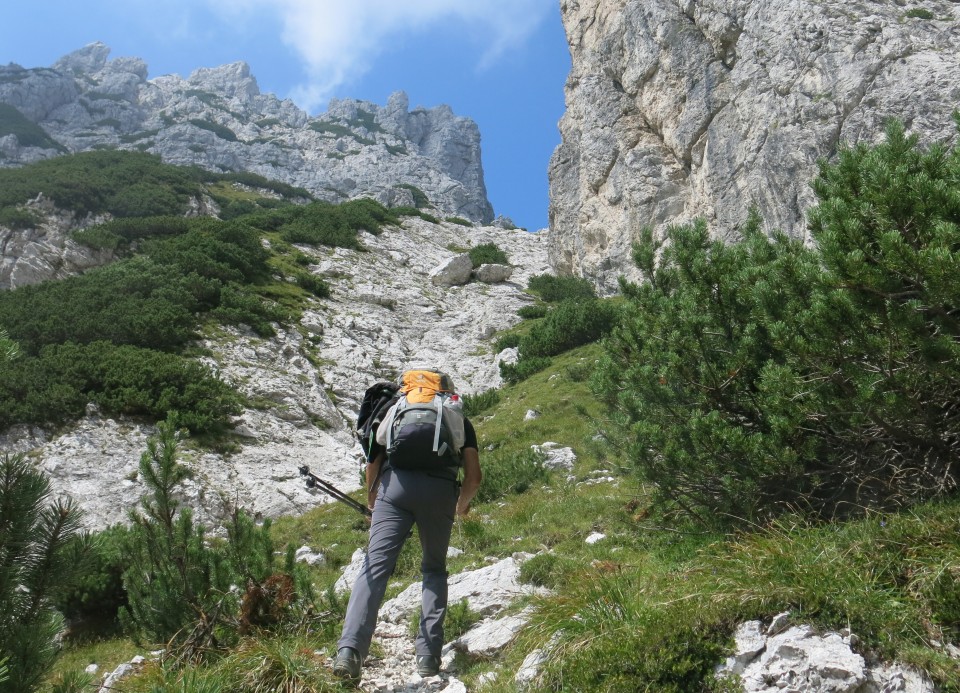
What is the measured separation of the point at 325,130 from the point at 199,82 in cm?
4498

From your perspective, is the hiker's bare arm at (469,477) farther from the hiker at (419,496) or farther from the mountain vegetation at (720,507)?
the mountain vegetation at (720,507)

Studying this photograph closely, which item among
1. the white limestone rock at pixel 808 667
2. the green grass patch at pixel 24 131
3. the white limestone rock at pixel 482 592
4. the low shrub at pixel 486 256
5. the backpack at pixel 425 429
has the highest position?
the green grass patch at pixel 24 131

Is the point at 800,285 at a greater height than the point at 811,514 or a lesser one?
greater

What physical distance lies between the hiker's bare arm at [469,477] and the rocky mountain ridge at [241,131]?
7045 centimetres

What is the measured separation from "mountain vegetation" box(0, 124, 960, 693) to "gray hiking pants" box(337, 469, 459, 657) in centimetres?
44

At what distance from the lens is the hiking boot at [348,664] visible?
366 cm

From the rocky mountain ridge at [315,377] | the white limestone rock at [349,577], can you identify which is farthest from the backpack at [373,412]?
the white limestone rock at [349,577]

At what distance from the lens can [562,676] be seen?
11.0 ft

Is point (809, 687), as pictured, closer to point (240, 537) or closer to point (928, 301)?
point (928, 301)

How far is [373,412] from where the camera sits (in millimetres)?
4582

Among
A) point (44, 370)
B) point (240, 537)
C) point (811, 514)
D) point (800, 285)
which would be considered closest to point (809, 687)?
point (811, 514)

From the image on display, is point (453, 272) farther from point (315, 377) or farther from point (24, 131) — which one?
point (24, 131)

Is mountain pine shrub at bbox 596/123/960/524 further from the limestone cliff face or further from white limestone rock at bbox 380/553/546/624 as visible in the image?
the limestone cliff face

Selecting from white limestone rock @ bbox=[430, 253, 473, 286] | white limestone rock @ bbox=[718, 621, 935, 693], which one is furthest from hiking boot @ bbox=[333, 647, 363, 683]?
white limestone rock @ bbox=[430, 253, 473, 286]
